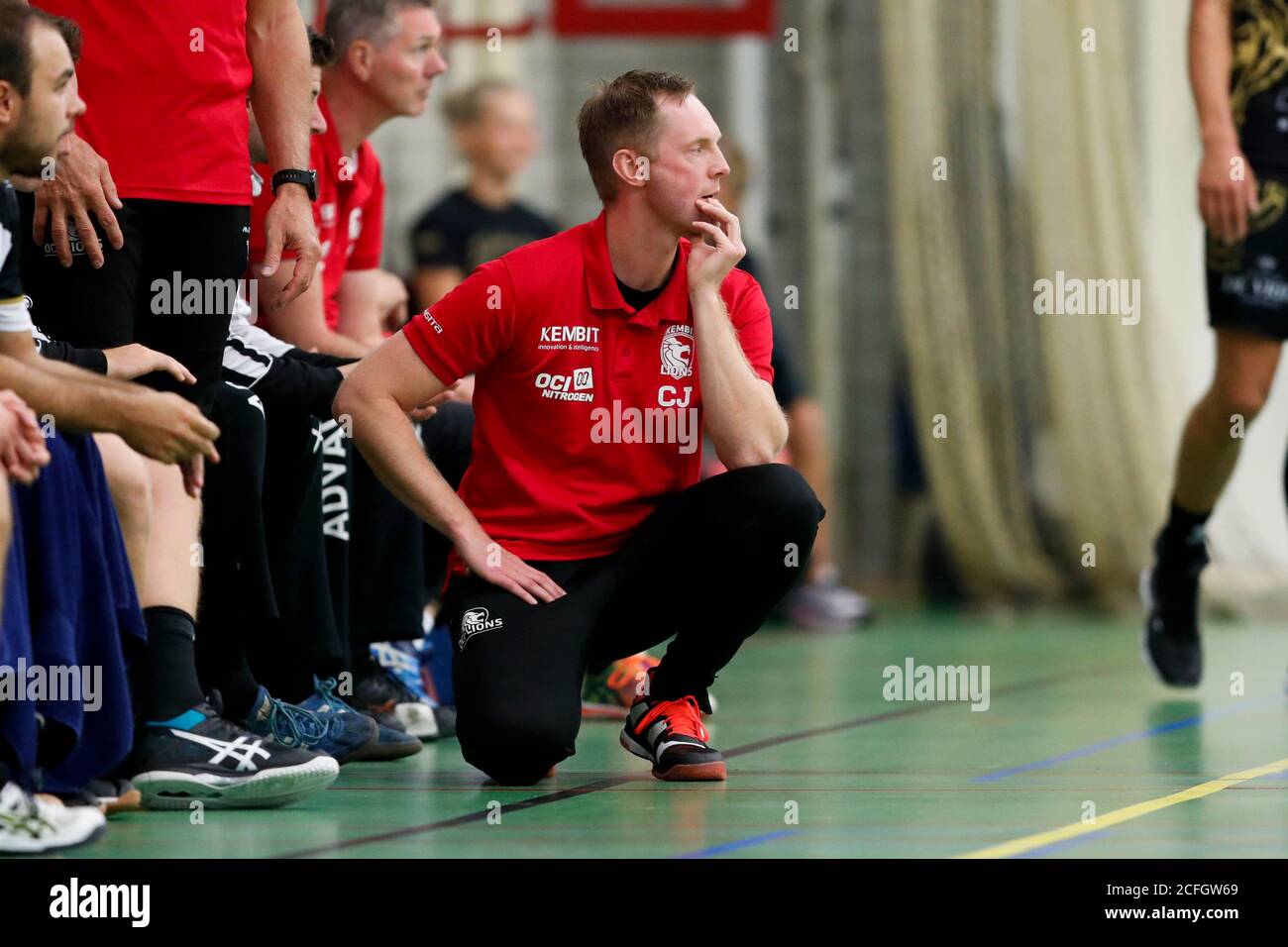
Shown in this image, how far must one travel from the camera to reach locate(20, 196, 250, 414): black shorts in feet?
11.3

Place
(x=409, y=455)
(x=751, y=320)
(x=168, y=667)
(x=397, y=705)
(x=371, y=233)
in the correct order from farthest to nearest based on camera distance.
Answer: 1. (x=371, y=233)
2. (x=397, y=705)
3. (x=751, y=320)
4. (x=409, y=455)
5. (x=168, y=667)

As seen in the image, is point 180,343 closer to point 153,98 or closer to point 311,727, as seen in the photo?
point 153,98

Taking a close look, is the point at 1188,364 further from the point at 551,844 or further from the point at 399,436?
the point at 551,844

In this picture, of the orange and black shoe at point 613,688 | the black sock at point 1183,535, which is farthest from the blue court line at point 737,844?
the black sock at point 1183,535

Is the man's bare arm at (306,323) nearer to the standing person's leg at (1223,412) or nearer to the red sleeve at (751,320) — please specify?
the red sleeve at (751,320)

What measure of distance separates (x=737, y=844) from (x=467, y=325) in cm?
117

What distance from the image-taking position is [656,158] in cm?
377

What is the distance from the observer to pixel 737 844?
2.91 meters

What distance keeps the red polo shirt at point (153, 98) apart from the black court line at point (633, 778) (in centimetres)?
114

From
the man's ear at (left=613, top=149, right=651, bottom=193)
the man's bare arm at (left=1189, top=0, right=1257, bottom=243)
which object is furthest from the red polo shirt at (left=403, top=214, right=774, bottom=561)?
the man's bare arm at (left=1189, top=0, right=1257, bottom=243)

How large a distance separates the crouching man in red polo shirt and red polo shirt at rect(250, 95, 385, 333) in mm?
787

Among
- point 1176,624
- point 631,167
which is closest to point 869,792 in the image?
point 631,167
